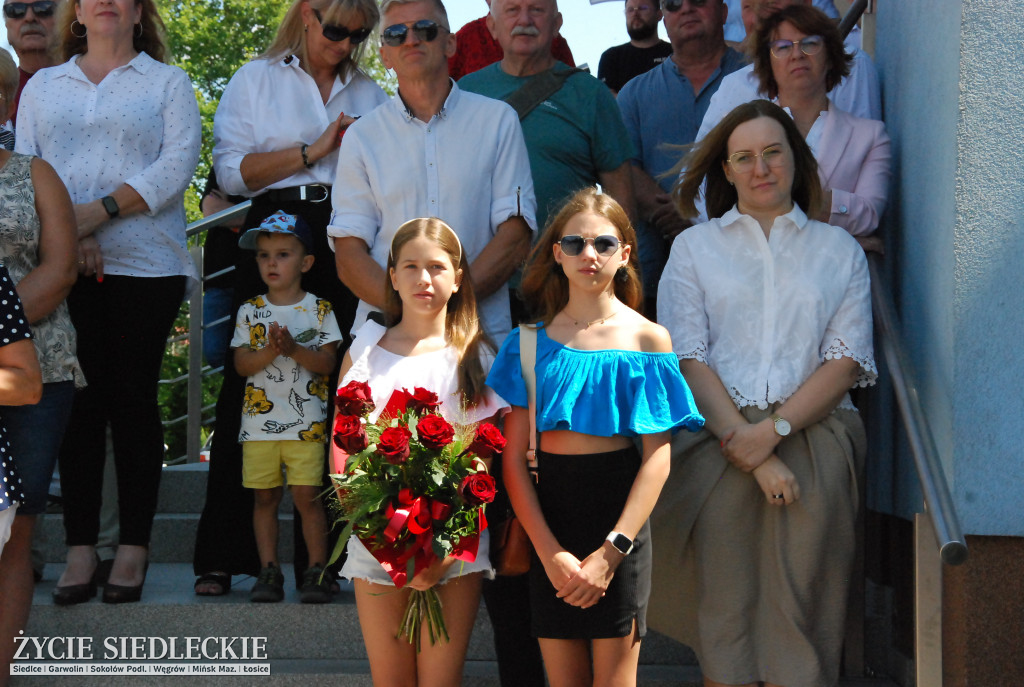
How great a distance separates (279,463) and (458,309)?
131 cm

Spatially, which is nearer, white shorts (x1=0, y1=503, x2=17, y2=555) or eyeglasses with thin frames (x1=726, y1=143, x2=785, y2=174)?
white shorts (x1=0, y1=503, x2=17, y2=555)

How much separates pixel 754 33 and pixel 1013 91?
108 centimetres

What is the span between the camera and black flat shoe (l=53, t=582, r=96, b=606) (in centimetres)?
430

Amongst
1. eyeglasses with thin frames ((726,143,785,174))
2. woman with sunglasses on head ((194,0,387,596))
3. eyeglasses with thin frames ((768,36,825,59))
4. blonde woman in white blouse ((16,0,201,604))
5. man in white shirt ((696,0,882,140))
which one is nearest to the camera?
eyeglasses with thin frames ((726,143,785,174))

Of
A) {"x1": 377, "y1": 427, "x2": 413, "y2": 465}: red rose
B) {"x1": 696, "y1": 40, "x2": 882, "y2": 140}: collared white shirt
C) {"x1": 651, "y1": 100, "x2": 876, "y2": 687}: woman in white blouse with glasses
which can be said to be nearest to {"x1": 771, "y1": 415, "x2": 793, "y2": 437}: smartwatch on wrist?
{"x1": 651, "y1": 100, "x2": 876, "y2": 687}: woman in white blouse with glasses

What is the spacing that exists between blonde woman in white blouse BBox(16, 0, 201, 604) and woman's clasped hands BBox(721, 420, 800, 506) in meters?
2.26

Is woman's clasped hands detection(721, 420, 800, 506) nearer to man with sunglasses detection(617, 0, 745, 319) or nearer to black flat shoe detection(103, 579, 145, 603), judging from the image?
man with sunglasses detection(617, 0, 745, 319)

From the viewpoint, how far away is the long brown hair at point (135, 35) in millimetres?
4816

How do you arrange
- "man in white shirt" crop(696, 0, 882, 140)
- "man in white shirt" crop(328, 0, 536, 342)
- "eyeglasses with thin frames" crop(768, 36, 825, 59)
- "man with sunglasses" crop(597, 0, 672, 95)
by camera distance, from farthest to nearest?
"man with sunglasses" crop(597, 0, 672, 95) → "man in white shirt" crop(696, 0, 882, 140) → "eyeglasses with thin frames" crop(768, 36, 825, 59) → "man in white shirt" crop(328, 0, 536, 342)

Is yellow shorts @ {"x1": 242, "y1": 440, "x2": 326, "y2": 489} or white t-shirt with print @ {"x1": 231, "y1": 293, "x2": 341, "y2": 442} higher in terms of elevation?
white t-shirt with print @ {"x1": 231, "y1": 293, "x2": 341, "y2": 442}

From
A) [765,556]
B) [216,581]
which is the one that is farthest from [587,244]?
[216,581]

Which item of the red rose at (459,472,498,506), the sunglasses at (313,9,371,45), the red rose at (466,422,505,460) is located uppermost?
the sunglasses at (313,9,371,45)

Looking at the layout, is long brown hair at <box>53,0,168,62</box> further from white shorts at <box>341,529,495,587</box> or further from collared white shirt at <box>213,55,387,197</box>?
white shorts at <box>341,529,495,587</box>

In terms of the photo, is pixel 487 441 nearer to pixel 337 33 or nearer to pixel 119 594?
pixel 119 594
